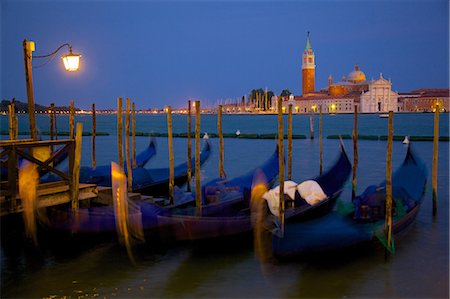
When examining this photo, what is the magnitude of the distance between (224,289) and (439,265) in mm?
1461

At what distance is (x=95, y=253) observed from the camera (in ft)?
11.6

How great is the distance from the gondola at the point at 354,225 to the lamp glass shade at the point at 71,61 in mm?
1809

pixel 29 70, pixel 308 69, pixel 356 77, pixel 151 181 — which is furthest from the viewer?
pixel 308 69

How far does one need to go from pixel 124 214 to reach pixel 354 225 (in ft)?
4.94

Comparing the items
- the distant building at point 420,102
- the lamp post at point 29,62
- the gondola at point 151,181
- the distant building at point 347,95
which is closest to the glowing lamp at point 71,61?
the lamp post at point 29,62

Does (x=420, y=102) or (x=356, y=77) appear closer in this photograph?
(x=420, y=102)

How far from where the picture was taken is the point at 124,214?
10.7 ft

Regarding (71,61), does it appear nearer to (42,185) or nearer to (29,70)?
(29,70)

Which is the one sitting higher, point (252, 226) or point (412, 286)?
point (252, 226)

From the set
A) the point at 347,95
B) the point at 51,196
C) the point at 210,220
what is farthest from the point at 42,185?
the point at 347,95

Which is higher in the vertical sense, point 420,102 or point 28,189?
point 420,102

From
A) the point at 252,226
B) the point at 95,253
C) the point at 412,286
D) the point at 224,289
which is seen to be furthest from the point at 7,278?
the point at 412,286

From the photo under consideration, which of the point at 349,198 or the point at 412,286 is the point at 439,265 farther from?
the point at 349,198

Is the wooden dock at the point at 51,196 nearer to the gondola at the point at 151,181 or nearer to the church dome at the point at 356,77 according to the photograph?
the gondola at the point at 151,181
